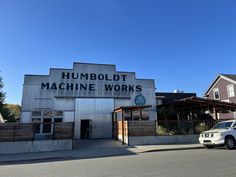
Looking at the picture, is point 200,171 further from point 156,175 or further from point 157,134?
point 157,134

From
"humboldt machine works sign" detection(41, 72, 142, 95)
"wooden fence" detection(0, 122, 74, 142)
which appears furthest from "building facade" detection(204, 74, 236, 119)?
"wooden fence" detection(0, 122, 74, 142)

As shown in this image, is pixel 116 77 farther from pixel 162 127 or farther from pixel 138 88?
pixel 162 127

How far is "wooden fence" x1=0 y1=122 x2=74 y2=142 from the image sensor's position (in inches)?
573

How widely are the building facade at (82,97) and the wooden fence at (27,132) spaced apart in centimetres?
764

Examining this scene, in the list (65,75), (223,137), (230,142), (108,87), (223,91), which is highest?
(65,75)

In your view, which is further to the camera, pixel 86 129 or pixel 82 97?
pixel 82 97

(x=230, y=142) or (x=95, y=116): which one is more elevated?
(x=95, y=116)

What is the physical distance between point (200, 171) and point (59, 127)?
11262mm

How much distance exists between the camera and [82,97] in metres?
24.4

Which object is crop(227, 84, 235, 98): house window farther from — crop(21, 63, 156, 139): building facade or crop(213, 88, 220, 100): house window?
crop(21, 63, 156, 139): building facade

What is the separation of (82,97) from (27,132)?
9.99 meters

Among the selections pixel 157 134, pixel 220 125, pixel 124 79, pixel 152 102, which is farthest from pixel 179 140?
pixel 124 79

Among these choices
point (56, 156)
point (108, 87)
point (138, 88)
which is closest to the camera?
point (56, 156)

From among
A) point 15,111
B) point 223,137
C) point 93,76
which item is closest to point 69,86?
point 93,76
